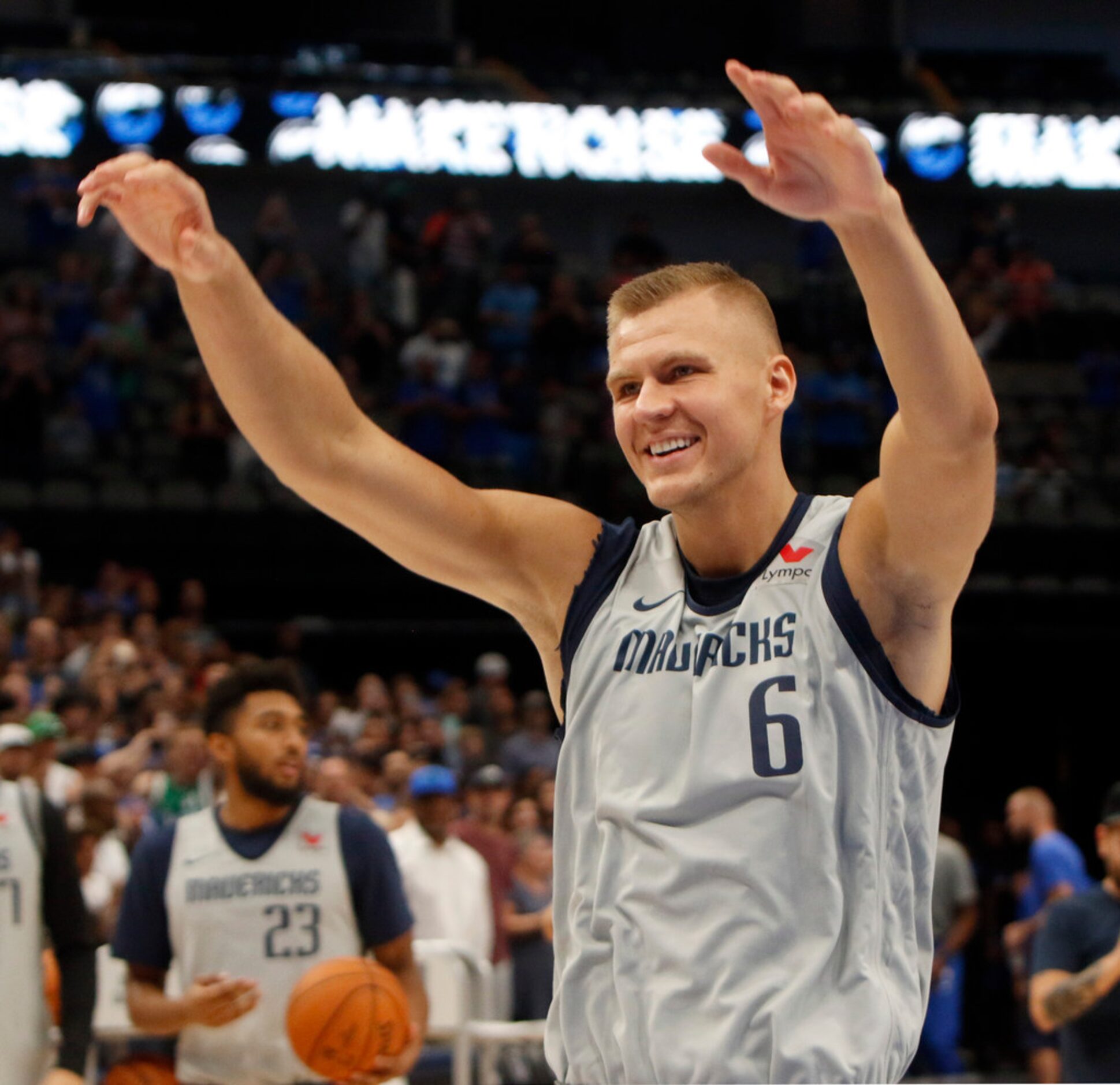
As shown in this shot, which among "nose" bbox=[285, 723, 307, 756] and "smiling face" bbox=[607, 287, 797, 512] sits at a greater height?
"smiling face" bbox=[607, 287, 797, 512]

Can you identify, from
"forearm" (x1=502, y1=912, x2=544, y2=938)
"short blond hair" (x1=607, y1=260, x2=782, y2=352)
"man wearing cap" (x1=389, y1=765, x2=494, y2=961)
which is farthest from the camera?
"forearm" (x1=502, y1=912, x2=544, y2=938)

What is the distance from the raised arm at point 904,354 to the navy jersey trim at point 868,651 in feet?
0.14

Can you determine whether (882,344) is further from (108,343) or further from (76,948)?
(108,343)

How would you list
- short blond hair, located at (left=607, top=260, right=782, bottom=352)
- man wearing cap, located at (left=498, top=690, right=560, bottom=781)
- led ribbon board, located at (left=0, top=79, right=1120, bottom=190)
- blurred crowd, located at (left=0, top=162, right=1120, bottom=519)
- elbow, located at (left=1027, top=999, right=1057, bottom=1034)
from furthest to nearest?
led ribbon board, located at (left=0, top=79, right=1120, bottom=190) → blurred crowd, located at (left=0, top=162, right=1120, bottom=519) → man wearing cap, located at (left=498, top=690, right=560, bottom=781) → elbow, located at (left=1027, top=999, right=1057, bottom=1034) → short blond hair, located at (left=607, top=260, right=782, bottom=352)

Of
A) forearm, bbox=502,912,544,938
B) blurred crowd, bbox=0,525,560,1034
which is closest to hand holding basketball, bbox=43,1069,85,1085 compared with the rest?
blurred crowd, bbox=0,525,560,1034

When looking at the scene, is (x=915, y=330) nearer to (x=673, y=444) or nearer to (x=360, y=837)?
(x=673, y=444)

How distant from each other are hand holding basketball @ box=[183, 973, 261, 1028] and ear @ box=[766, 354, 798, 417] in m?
2.80

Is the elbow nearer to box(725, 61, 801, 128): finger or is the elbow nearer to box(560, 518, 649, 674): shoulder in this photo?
box(560, 518, 649, 674): shoulder

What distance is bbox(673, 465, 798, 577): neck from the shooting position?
8.41 ft

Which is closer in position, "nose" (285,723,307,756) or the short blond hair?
the short blond hair

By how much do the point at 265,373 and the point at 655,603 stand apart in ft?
2.29

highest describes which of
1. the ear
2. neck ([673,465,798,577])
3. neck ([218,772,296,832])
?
the ear

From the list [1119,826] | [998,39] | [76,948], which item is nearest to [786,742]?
[76,948]

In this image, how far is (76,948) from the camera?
179 inches
